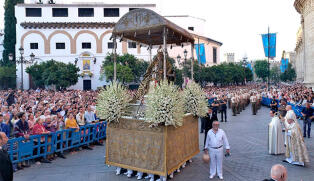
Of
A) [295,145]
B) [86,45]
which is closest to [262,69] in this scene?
[86,45]

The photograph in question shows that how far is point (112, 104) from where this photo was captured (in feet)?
26.2

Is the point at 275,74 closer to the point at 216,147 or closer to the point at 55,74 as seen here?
the point at 55,74

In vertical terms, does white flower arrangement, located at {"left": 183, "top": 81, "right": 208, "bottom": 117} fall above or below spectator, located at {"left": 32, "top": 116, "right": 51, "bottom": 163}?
above

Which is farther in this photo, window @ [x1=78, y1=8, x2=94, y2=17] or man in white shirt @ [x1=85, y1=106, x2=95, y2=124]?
window @ [x1=78, y1=8, x2=94, y2=17]

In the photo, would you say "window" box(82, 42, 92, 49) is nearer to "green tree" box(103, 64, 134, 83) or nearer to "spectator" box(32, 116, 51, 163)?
"green tree" box(103, 64, 134, 83)

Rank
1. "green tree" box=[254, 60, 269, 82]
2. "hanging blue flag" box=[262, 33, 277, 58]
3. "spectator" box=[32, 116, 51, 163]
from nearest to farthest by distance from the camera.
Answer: "spectator" box=[32, 116, 51, 163] < "hanging blue flag" box=[262, 33, 277, 58] < "green tree" box=[254, 60, 269, 82]

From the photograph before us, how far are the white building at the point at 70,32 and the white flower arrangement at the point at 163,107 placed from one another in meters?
40.3

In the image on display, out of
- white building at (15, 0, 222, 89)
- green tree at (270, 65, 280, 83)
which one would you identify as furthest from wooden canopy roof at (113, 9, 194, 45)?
green tree at (270, 65, 280, 83)

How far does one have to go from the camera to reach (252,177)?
7414 mm

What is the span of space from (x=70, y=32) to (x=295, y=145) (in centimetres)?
4493

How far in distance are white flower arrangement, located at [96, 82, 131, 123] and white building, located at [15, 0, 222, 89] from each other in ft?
129

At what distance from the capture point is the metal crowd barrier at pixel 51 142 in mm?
8211

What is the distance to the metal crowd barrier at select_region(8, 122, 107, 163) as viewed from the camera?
26.9 ft

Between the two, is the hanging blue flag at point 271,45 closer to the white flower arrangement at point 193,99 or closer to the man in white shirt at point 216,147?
the white flower arrangement at point 193,99
